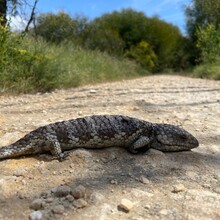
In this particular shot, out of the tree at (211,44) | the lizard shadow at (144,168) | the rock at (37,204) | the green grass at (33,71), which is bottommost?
the rock at (37,204)

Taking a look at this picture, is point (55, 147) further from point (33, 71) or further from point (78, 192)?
point (33, 71)

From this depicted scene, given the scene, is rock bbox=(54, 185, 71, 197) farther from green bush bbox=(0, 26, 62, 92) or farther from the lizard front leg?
green bush bbox=(0, 26, 62, 92)

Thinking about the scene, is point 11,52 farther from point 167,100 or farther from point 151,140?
point 151,140

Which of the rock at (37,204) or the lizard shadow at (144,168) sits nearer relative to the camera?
the rock at (37,204)

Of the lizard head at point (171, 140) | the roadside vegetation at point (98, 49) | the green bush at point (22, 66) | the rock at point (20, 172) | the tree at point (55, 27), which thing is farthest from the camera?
the tree at point (55, 27)

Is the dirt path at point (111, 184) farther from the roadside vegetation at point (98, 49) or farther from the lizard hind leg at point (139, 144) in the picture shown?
the roadside vegetation at point (98, 49)

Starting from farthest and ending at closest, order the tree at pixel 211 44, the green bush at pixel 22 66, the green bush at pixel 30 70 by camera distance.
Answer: the tree at pixel 211 44, the green bush at pixel 30 70, the green bush at pixel 22 66

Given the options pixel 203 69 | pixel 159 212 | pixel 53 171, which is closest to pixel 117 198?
pixel 159 212

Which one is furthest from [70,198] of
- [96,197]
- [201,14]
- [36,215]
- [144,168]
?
[201,14]

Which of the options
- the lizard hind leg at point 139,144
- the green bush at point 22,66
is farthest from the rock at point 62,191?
the green bush at point 22,66
